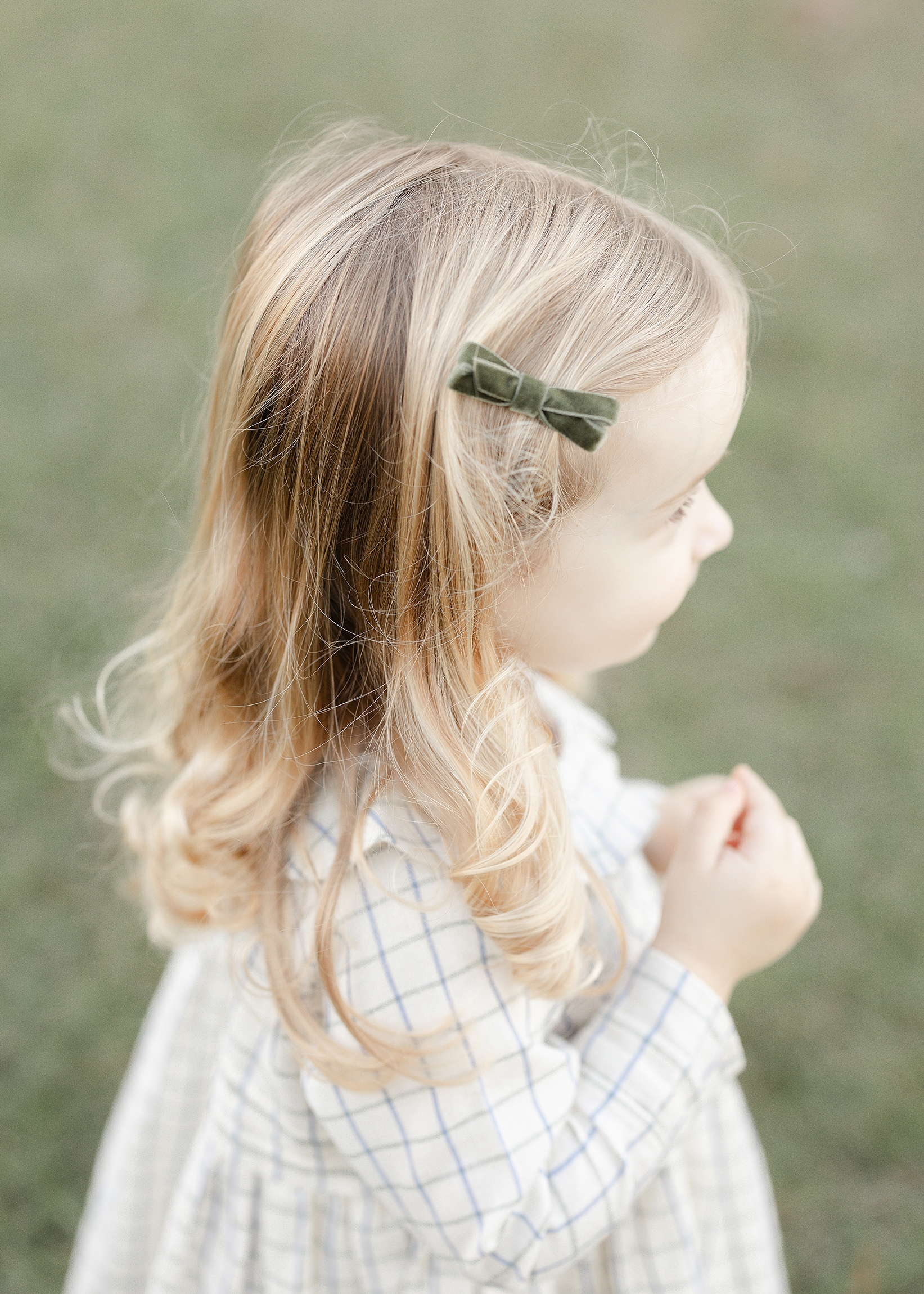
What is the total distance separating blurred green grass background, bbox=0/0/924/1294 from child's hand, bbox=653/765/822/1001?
55cm

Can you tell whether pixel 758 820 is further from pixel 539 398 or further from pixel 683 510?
pixel 539 398

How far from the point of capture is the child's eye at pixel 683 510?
0.98 metres

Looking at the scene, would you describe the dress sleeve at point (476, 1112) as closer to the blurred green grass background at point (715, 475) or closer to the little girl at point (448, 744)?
the little girl at point (448, 744)

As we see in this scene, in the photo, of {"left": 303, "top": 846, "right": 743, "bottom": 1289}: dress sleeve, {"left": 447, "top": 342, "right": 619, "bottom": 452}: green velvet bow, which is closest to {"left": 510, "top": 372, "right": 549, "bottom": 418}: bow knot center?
{"left": 447, "top": 342, "right": 619, "bottom": 452}: green velvet bow

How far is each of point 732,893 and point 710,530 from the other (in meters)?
0.37

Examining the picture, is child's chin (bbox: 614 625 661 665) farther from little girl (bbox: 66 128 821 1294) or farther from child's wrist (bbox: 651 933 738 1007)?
child's wrist (bbox: 651 933 738 1007)

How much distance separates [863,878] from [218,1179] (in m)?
1.46

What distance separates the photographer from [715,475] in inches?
120

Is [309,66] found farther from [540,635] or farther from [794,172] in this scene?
A: [540,635]

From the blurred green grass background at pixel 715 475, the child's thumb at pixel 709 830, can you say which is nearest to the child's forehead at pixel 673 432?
the blurred green grass background at pixel 715 475

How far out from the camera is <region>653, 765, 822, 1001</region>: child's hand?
3.61 feet

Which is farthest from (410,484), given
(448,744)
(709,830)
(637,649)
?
(709,830)

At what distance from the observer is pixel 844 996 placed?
201cm

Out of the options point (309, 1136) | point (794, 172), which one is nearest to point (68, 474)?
point (309, 1136)
